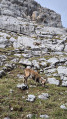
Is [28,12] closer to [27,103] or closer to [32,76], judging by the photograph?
[32,76]

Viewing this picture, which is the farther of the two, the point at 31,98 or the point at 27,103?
the point at 31,98

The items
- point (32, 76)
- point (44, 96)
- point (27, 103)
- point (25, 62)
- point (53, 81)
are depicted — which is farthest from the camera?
point (25, 62)

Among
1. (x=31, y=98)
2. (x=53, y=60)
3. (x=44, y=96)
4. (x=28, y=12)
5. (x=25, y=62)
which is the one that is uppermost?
(x=28, y=12)

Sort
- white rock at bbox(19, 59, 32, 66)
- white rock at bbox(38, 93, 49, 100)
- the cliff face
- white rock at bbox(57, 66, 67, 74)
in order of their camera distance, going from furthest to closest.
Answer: the cliff face
white rock at bbox(19, 59, 32, 66)
white rock at bbox(57, 66, 67, 74)
white rock at bbox(38, 93, 49, 100)

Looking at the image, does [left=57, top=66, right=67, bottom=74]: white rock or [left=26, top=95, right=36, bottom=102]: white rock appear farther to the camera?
[left=57, top=66, right=67, bottom=74]: white rock

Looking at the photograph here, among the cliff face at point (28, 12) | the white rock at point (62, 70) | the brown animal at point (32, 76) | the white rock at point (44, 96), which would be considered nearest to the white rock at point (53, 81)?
the brown animal at point (32, 76)

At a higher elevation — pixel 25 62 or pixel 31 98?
pixel 31 98

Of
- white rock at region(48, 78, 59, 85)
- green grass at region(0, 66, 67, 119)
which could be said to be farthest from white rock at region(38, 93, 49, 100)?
white rock at region(48, 78, 59, 85)

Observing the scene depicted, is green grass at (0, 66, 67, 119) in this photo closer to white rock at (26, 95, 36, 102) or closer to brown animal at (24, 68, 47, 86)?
white rock at (26, 95, 36, 102)

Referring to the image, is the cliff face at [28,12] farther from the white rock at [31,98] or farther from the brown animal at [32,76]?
the white rock at [31,98]

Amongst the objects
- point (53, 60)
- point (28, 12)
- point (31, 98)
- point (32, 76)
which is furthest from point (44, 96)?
point (28, 12)

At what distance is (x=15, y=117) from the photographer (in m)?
10.5

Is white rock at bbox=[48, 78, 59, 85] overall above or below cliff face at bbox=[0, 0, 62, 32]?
below

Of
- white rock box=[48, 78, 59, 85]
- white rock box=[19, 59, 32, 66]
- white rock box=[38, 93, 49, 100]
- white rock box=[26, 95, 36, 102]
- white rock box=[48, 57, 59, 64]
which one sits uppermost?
white rock box=[26, 95, 36, 102]
